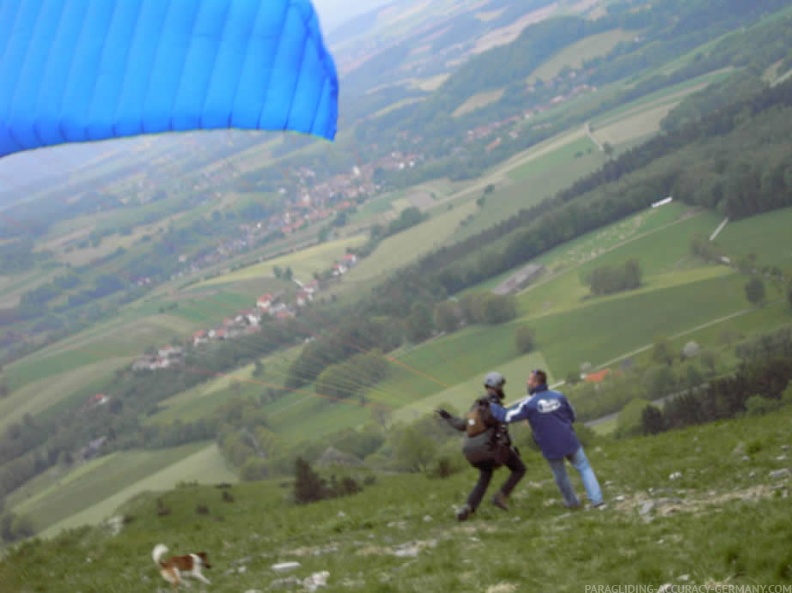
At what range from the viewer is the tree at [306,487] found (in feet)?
58.1

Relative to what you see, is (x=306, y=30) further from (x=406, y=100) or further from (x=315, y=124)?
(x=406, y=100)

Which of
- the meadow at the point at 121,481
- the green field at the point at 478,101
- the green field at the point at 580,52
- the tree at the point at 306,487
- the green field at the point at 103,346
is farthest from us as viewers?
the green field at the point at 478,101

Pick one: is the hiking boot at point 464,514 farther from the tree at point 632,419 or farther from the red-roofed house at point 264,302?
the red-roofed house at point 264,302

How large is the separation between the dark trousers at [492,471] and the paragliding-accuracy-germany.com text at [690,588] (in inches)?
135

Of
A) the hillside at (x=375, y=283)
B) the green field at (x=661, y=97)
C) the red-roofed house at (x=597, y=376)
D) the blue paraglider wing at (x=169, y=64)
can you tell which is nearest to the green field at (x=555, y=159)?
the hillside at (x=375, y=283)

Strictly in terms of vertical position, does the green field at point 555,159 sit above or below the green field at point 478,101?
below

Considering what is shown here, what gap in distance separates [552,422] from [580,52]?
17233 cm

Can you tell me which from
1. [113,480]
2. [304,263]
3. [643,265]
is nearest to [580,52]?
[304,263]

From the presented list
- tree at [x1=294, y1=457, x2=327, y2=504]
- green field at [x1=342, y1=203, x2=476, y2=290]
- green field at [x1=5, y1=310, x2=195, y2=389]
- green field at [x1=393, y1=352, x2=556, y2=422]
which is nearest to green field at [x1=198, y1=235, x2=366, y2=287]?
green field at [x1=342, y1=203, x2=476, y2=290]

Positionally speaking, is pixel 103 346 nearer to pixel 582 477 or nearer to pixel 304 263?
pixel 304 263

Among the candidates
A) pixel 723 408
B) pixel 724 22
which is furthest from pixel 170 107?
pixel 724 22

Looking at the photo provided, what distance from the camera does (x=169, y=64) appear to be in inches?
386

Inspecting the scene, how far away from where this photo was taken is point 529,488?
11.2m

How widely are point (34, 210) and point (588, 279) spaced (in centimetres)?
7947
